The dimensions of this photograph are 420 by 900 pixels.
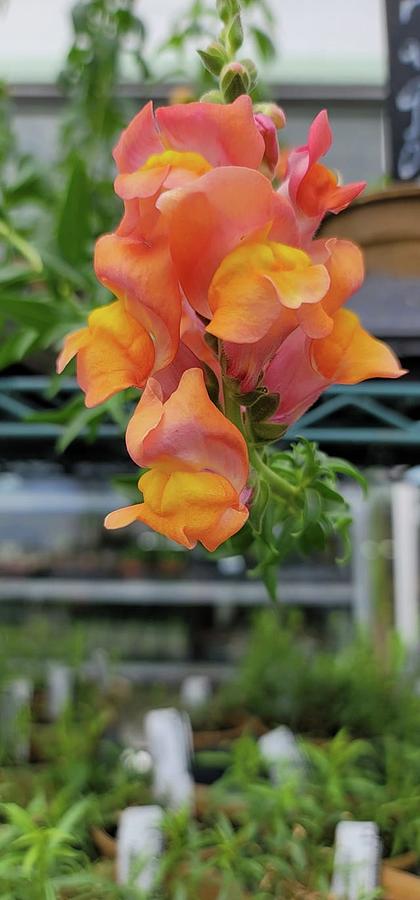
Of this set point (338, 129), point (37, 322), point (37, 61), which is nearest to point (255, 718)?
point (37, 322)

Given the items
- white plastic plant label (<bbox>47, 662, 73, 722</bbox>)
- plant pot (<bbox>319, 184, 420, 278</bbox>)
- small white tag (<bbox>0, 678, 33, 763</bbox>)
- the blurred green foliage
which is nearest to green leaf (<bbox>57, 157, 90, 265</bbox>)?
the blurred green foliage

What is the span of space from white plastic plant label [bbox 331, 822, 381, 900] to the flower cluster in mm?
354

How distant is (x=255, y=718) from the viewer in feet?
3.18

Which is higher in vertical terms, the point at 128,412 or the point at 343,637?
the point at 128,412

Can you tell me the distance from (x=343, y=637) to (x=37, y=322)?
1.12 meters

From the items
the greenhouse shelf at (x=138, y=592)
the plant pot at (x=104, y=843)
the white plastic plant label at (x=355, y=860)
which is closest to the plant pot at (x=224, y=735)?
the plant pot at (x=104, y=843)

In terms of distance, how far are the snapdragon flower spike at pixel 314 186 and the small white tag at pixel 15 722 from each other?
639 millimetres

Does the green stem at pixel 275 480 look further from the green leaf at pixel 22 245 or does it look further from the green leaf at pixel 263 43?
the green leaf at pixel 263 43

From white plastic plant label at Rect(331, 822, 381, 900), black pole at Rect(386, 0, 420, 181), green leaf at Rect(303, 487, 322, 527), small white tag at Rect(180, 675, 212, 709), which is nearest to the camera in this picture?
green leaf at Rect(303, 487, 322, 527)

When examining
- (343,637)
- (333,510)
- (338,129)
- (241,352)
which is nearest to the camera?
(241,352)

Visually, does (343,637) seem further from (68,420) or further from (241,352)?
(241,352)

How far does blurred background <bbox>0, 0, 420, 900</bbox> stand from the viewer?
647mm

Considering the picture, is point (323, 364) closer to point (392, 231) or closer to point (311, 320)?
point (311, 320)

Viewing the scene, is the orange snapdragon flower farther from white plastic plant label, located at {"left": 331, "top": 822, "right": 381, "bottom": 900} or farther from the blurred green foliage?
white plastic plant label, located at {"left": 331, "top": 822, "right": 381, "bottom": 900}
